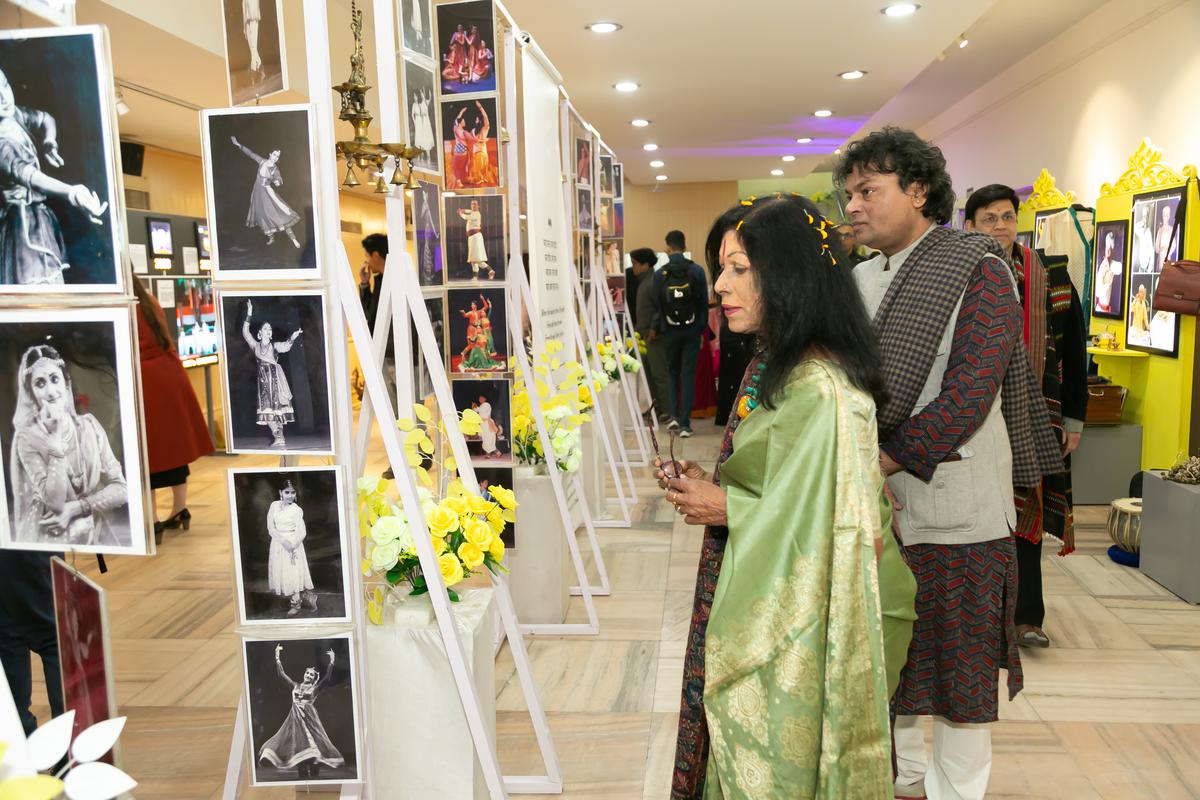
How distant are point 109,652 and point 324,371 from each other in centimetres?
76

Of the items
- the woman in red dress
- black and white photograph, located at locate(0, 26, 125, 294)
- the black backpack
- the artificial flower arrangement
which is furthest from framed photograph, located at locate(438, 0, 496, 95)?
the black backpack

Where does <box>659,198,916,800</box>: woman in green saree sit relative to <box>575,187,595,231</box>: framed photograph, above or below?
below

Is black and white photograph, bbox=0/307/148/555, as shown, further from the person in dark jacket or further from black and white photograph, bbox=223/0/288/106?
the person in dark jacket

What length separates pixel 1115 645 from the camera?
361cm

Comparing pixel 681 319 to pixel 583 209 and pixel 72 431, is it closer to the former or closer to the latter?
pixel 583 209

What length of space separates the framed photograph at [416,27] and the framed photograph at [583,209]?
3120 mm

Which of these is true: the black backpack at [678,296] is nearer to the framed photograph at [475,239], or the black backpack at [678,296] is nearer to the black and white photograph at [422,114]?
the framed photograph at [475,239]

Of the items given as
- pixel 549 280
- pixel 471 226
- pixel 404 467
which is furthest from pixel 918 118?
pixel 404 467

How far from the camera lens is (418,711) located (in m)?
2.14

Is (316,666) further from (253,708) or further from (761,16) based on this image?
(761,16)

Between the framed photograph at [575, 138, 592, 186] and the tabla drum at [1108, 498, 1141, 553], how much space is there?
137 inches

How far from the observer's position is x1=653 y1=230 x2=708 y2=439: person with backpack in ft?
26.8

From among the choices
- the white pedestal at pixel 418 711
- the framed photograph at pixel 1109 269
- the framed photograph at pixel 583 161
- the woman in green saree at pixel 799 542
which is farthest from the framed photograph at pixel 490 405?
the framed photograph at pixel 1109 269

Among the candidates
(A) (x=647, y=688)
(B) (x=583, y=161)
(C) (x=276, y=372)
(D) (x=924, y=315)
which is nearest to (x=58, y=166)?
(C) (x=276, y=372)
